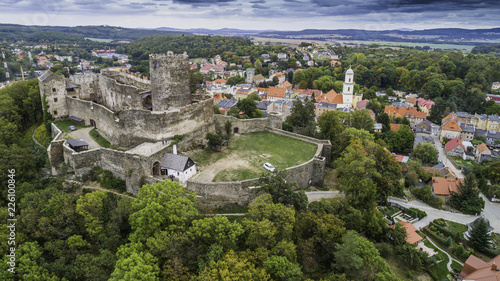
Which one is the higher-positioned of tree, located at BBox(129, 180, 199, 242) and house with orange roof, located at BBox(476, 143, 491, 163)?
tree, located at BBox(129, 180, 199, 242)

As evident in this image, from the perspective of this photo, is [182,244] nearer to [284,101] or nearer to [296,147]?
[296,147]

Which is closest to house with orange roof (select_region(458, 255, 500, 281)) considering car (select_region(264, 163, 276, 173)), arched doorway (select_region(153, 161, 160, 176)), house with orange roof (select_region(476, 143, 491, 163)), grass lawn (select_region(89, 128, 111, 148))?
car (select_region(264, 163, 276, 173))

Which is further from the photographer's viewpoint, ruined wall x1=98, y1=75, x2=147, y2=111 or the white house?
ruined wall x1=98, y1=75, x2=147, y2=111

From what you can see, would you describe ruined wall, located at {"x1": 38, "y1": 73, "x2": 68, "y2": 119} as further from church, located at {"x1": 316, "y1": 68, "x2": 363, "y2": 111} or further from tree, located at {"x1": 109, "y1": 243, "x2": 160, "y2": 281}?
church, located at {"x1": 316, "y1": 68, "x2": 363, "y2": 111}

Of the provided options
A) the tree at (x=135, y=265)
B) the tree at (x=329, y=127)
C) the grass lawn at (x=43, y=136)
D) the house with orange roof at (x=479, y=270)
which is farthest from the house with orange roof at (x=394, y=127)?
the grass lawn at (x=43, y=136)

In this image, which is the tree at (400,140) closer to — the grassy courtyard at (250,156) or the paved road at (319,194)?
the grassy courtyard at (250,156)

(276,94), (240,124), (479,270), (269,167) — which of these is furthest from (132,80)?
(276,94)
